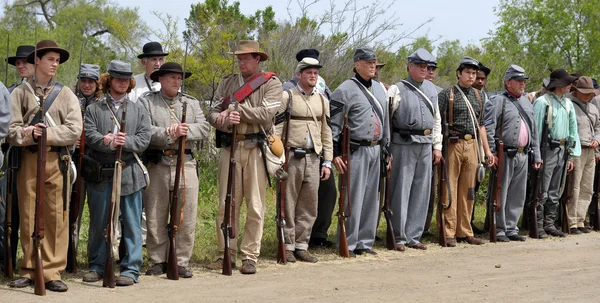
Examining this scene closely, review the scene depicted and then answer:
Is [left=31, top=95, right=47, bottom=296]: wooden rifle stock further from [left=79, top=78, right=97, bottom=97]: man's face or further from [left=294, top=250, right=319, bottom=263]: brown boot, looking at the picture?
[left=294, top=250, right=319, bottom=263]: brown boot

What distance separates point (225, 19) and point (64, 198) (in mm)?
12720

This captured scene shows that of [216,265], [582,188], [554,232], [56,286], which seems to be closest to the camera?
[56,286]

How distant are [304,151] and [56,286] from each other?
9.77 ft

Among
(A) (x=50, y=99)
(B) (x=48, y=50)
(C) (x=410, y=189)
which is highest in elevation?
(B) (x=48, y=50)

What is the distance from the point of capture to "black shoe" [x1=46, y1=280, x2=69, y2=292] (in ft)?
25.3

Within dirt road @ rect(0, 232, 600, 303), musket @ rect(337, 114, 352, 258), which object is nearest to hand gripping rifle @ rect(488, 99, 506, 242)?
dirt road @ rect(0, 232, 600, 303)

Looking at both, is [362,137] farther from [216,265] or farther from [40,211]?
[40,211]

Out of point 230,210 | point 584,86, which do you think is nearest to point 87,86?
point 230,210

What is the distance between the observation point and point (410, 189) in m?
10.9

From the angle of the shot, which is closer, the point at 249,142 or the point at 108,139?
the point at 108,139

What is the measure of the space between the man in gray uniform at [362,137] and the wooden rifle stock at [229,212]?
5.17 ft

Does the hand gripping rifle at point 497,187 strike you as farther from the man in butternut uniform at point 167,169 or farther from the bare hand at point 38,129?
the bare hand at point 38,129

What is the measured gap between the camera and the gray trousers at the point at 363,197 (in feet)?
33.1

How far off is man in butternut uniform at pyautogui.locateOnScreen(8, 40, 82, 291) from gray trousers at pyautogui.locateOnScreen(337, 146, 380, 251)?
3.33 meters
